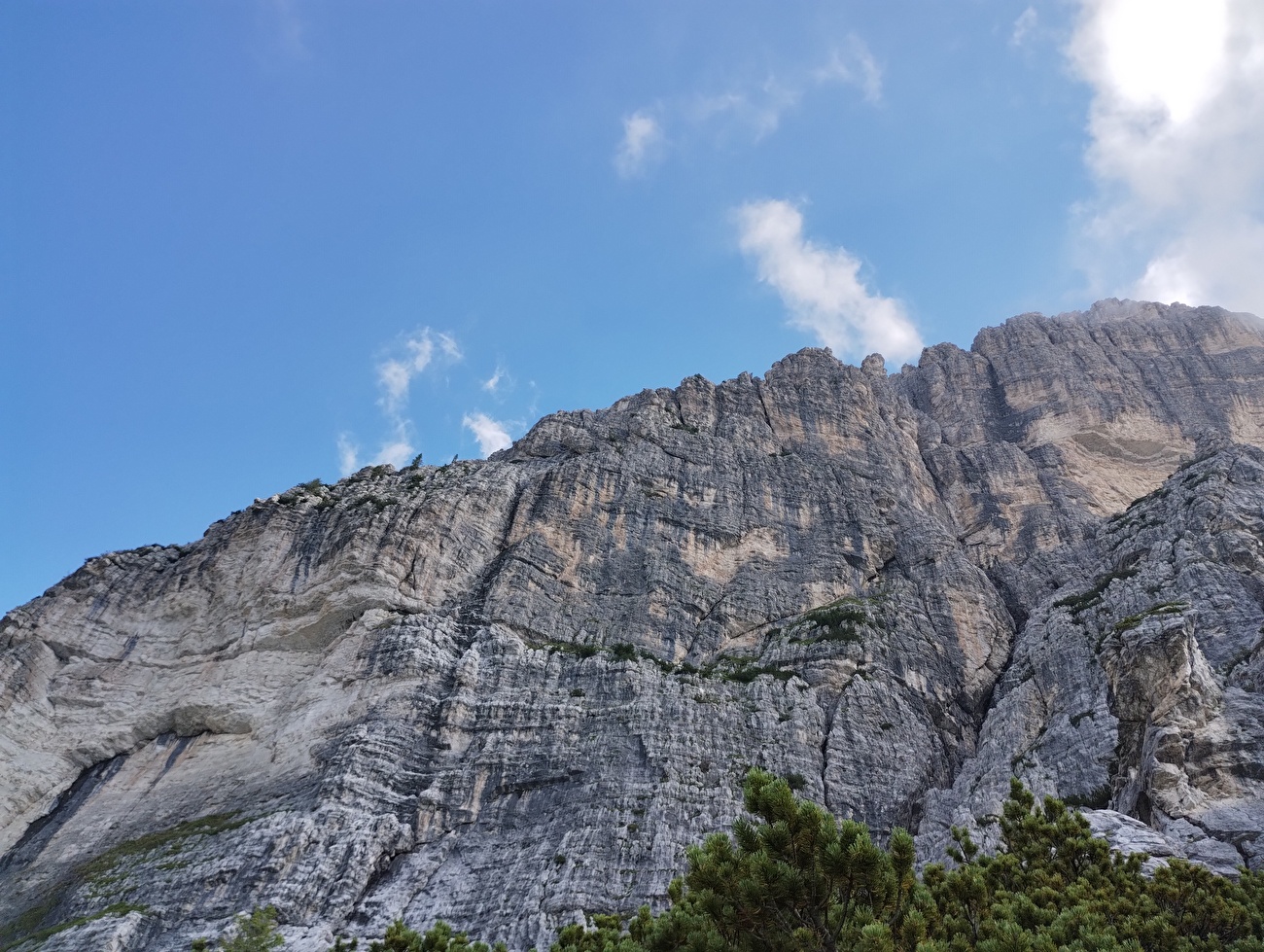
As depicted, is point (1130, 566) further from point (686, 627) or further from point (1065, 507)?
point (686, 627)

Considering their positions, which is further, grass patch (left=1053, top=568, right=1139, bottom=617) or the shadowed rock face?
grass patch (left=1053, top=568, right=1139, bottom=617)

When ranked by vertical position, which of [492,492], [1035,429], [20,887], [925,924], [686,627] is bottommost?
[925,924]

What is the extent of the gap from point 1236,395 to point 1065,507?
39.5m

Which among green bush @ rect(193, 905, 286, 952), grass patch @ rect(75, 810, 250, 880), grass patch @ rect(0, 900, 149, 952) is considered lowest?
green bush @ rect(193, 905, 286, 952)

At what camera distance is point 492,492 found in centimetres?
7681

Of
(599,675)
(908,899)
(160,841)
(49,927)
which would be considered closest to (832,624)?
(599,675)

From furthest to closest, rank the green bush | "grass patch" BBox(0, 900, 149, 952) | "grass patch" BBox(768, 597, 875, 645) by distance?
1. "grass patch" BBox(768, 597, 875, 645)
2. "grass patch" BBox(0, 900, 149, 952)
3. the green bush

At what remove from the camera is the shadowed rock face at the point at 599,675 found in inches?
1845

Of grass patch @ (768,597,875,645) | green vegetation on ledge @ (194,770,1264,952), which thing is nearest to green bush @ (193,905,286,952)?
green vegetation on ledge @ (194,770,1264,952)

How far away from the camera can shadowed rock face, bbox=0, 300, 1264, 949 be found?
46.9 meters

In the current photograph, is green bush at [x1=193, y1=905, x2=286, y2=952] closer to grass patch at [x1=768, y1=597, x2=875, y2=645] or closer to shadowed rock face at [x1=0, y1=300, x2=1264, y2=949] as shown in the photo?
shadowed rock face at [x1=0, y1=300, x2=1264, y2=949]

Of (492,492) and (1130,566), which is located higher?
(492,492)

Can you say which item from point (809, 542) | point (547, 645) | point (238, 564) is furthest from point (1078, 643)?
point (238, 564)

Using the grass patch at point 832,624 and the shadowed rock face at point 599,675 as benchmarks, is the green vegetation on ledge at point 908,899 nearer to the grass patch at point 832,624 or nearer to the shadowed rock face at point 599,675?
the shadowed rock face at point 599,675
